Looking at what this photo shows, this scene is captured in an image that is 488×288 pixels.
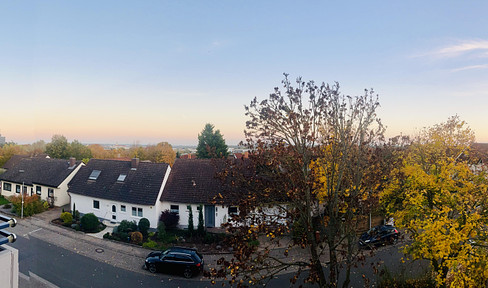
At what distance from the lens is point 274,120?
8.25m

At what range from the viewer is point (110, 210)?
739 inches

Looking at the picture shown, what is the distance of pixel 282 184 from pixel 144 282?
25.6 ft

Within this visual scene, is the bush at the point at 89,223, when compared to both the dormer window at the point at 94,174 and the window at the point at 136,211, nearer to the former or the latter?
the window at the point at 136,211

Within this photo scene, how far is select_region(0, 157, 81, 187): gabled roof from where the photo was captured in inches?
922

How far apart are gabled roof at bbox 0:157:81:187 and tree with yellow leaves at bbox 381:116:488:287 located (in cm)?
2508

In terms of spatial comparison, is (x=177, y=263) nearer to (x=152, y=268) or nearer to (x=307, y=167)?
(x=152, y=268)

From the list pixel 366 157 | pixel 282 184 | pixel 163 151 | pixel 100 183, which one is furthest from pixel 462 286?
pixel 163 151

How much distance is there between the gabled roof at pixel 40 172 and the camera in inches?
922

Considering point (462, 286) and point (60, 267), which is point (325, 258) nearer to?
point (462, 286)

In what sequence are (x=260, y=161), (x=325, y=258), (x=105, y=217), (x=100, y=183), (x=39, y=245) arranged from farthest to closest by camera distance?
(x=100, y=183), (x=105, y=217), (x=39, y=245), (x=325, y=258), (x=260, y=161)

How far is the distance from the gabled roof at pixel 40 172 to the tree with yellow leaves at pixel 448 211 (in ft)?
82.3

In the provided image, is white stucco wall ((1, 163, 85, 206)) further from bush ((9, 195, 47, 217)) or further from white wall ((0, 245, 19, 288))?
white wall ((0, 245, 19, 288))

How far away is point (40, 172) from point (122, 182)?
37.1ft

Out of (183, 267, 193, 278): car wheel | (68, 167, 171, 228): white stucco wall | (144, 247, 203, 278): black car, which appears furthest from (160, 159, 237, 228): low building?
(183, 267, 193, 278): car wheel
